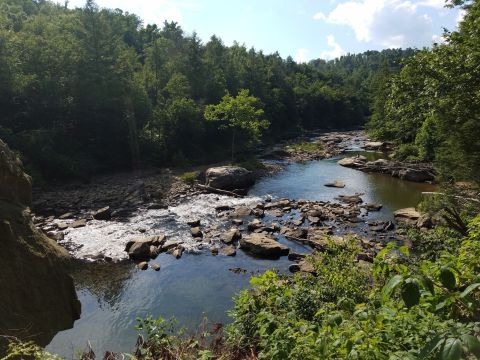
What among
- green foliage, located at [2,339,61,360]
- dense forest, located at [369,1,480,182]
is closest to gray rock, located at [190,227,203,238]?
dense forest, located at [369,1,480,182]

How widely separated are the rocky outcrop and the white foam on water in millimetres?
16927

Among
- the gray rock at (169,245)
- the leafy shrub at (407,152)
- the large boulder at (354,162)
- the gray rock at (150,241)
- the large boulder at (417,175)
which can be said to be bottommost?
the gray rock at (169,245)

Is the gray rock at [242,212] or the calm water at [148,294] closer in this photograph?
the calm water at [148,294]

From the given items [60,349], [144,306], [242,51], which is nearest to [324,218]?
[144,306]

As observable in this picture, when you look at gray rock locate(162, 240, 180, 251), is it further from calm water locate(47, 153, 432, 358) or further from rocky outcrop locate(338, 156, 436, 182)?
rocky outcrop locate(338, 156, 436, 182)

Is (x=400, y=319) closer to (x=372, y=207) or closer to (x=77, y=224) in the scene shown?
(x=77, y=224)

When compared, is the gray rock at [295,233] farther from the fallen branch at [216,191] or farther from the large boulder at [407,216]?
the fallen branch at [216,191]

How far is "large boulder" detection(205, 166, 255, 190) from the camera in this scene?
107 feet

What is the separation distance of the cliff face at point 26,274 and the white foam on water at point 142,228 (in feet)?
30.0

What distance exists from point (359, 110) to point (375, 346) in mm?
99441

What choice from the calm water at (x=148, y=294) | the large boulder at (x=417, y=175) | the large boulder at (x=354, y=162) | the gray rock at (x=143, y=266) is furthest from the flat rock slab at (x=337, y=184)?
the gray rock at (x=143, y=266)

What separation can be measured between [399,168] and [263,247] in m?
25.7

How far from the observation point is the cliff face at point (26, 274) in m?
7.67

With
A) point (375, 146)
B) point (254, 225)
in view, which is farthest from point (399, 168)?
point (254, 225)
